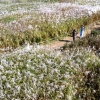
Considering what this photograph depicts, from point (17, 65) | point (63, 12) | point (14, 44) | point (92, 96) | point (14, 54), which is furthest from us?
point (63, 12)

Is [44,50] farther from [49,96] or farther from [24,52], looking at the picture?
[49,96]

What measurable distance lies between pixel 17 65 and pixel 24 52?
1471mm

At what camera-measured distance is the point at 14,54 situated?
45.3ft

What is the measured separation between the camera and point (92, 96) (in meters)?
11.9

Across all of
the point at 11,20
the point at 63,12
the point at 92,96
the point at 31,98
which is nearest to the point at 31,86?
the point at 31,98

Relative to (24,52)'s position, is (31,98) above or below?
below

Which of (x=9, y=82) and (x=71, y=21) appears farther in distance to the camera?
(x=71, y=21)

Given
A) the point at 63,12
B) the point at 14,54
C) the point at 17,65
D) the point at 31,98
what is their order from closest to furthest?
the point at 31,98
the point at 17,65
the point at 14,54
the point at 63,12

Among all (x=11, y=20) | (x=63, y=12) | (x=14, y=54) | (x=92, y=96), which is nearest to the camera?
(x=92, y=96)

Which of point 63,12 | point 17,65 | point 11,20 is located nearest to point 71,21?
point 63,12

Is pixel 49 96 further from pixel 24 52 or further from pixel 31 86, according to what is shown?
pixel 24 52

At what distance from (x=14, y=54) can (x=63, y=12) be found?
17420 mm

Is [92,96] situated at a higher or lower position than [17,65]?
lower

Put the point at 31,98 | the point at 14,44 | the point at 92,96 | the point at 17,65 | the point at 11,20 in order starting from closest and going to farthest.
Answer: the point at 31,98
the point at 92,96
the point at 17,65
the point at 14,44
the point at 11,20
